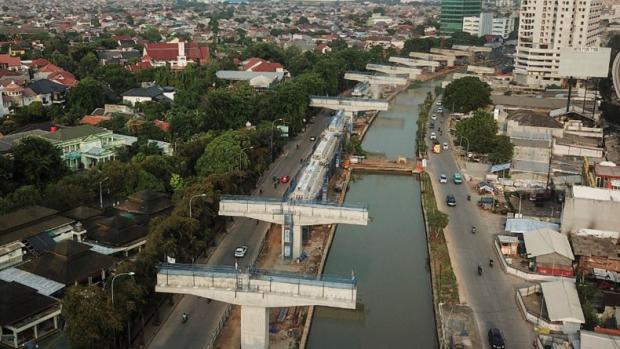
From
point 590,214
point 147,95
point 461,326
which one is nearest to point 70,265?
point 461,326

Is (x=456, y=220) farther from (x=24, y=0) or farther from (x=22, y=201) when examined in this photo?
(x=24, y=0)

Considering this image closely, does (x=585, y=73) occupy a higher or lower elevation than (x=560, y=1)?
lower

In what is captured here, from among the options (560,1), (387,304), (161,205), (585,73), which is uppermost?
(560,1)

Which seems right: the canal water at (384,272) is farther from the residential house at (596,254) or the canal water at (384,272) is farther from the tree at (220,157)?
the tree at (220,157)

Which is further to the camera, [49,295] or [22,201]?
[22,201]

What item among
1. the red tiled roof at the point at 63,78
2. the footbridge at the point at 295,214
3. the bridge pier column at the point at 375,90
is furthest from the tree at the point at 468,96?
the footbridge at the point at 295,214

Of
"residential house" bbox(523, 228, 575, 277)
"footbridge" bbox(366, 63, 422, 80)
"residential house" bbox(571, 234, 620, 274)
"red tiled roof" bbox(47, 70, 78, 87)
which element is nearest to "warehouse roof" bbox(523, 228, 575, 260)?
"residential house" bbox(523, 228, 575, 277)

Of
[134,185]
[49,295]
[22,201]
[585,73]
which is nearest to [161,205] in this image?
[134,185]
